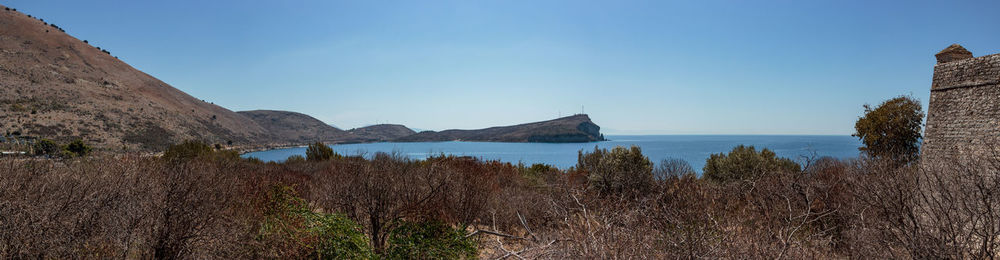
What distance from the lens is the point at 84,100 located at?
58219 mm

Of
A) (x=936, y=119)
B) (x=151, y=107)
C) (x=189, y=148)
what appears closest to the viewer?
(x=936, y=119)

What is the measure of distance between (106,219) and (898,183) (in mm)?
13689

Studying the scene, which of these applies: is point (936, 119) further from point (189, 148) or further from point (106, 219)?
point (189, 148)

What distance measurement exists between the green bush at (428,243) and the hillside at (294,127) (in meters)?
123

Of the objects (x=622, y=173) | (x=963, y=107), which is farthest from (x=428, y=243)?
(x=963, y=107)

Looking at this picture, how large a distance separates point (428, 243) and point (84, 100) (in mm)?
74274

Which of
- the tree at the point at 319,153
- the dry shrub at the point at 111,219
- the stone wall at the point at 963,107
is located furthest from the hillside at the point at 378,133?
the stone wall at the point at 963,107

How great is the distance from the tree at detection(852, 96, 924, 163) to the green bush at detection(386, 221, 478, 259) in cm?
2025

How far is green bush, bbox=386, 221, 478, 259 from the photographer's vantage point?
7.65 meters

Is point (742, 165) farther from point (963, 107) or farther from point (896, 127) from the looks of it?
point (963, 107)

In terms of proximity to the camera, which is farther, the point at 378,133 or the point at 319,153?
the point at 378,133

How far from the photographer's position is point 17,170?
8.29 metres

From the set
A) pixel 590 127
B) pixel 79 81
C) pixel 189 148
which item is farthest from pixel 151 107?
pixel 590 127

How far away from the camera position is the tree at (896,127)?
63.6ft
